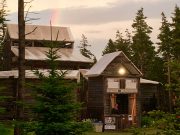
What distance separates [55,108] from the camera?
12.2 m

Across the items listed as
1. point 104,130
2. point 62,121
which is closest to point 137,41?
point 104,130

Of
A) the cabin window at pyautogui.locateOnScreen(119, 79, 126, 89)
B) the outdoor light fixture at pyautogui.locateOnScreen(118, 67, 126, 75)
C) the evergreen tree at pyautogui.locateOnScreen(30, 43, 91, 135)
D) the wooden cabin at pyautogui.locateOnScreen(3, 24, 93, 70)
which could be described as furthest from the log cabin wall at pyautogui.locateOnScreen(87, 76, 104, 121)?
the evergreen tree at pyautogui.locateOnScreen(30, 43, 91, 135)

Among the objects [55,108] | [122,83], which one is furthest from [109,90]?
[55,108]

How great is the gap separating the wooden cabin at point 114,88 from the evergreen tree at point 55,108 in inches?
820

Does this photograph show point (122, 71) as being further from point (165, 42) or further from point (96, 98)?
point (165, 42)

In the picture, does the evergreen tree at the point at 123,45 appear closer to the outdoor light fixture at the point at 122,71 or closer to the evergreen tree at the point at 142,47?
the evergreen tree at the point at 142,47

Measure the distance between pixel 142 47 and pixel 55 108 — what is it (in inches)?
2109

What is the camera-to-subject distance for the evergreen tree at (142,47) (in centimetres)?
6475

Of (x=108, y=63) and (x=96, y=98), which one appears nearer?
(x=108, y=63)

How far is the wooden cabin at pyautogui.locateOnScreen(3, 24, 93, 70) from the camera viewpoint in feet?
141

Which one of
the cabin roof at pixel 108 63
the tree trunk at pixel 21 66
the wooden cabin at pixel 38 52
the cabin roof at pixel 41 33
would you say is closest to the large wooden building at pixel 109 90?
the cabin roof at pixel 108 63

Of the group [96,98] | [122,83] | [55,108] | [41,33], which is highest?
[41,33]

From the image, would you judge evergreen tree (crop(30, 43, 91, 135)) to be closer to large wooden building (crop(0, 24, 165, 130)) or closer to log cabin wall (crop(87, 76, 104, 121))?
large wooden building (crop(0, 24, 165, 130))

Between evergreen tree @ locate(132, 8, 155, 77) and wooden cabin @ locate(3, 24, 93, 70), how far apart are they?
1797 centimetres
